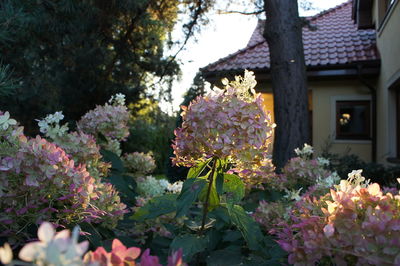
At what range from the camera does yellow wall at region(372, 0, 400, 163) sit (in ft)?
21.3

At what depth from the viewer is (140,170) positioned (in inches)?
150

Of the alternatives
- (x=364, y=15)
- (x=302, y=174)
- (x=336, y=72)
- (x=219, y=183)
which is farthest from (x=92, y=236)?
(x=364, y=15)

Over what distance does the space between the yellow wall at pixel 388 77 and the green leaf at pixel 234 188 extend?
5887 millimetres

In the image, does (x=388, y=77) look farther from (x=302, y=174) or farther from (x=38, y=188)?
(x=38, y=188)

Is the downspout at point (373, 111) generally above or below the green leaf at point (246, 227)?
above

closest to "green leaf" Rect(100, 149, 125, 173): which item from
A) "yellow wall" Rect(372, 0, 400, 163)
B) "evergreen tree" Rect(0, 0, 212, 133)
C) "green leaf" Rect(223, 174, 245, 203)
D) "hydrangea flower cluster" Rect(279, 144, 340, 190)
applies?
"hydrangea flower cluster" Rect(279, 144, 340, 190)

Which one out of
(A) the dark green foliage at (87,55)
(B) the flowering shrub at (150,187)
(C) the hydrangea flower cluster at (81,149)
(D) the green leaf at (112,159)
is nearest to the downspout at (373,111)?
(A) the dark green foliage at (87,55)

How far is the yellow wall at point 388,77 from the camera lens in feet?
21.3

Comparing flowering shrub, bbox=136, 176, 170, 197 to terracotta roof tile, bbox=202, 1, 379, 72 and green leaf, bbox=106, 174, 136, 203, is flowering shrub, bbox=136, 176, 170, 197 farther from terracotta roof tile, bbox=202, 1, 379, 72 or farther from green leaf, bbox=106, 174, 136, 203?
terracotta roof tile, bbox=202, 1, 379, 72

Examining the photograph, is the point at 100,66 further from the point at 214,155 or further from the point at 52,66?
the point at 214,155

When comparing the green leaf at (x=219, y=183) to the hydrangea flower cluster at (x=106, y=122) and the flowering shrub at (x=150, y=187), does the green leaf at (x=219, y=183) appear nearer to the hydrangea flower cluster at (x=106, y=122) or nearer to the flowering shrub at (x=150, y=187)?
the hydrangea flower cluster at (x=106, y=122)

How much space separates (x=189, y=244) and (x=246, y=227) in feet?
0.72

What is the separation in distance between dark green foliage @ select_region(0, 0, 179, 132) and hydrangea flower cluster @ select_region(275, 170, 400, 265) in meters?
3.73

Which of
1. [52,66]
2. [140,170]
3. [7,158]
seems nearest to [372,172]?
[140,170]
